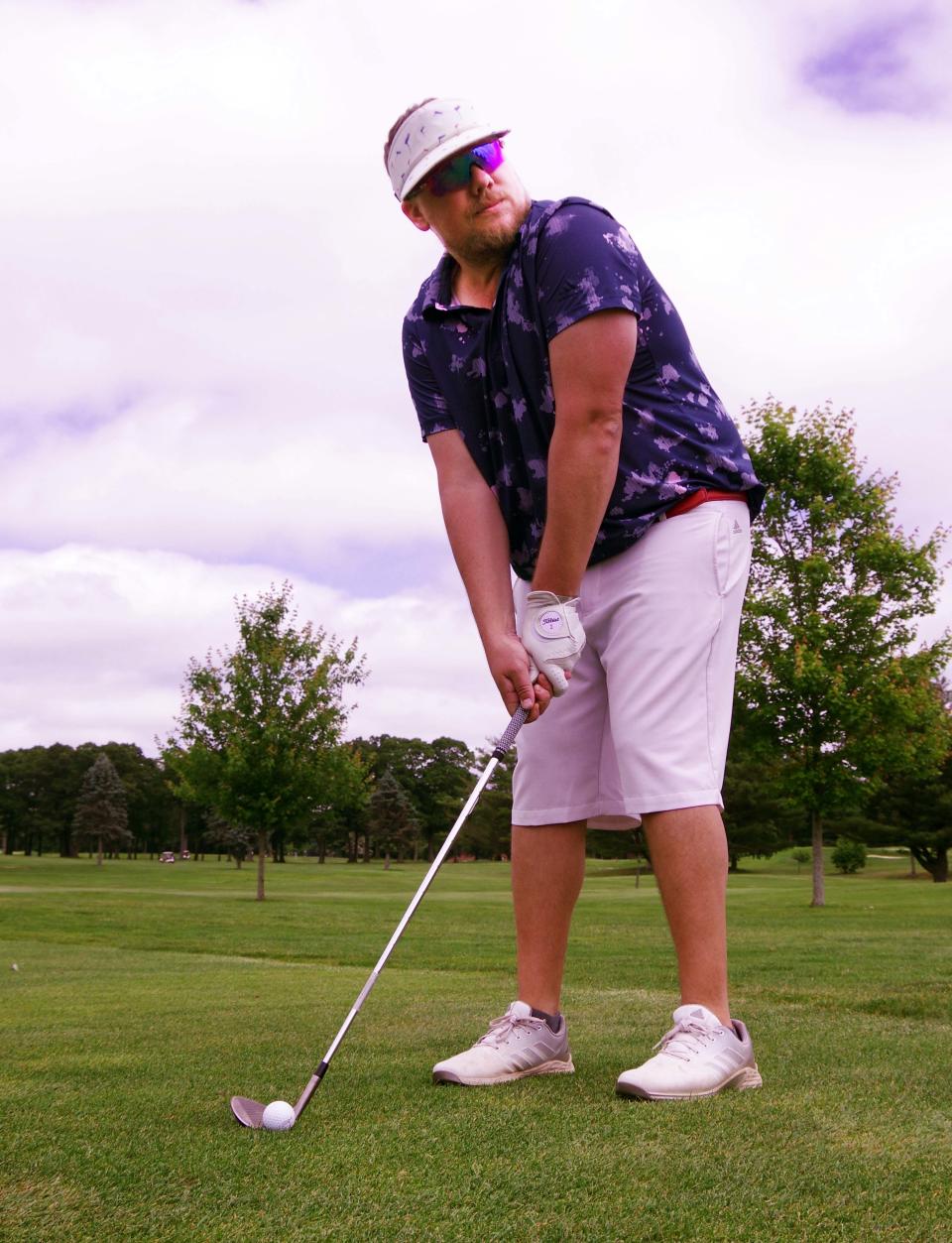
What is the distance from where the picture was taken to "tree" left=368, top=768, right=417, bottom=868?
83750 mm

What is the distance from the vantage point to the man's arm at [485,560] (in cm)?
305

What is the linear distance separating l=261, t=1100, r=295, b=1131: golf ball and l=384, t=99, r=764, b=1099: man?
2.02ft

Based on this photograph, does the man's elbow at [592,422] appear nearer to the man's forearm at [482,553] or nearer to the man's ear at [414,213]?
the man's forearm at [482,553]

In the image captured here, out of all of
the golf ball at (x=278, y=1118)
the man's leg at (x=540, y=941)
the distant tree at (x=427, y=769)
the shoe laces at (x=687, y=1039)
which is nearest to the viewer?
the golf ball at (x=278, y=1118)

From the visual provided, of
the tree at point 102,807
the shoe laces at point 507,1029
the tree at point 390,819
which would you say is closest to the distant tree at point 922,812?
the shoe laces at point 507,1029

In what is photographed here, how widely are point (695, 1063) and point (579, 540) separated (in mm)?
1242

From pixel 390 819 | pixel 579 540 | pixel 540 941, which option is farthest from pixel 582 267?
pixel 390 819

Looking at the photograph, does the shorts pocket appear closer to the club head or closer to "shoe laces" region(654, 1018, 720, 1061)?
"shoe laces" region(654, 1018, 720, 1061)

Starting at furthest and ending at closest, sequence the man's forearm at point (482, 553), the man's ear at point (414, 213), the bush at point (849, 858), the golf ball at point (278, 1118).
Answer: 1. the bush at point (849, 858)
2. the man's forearm at point (482, 553)
3. the man's ear at point (414, 213)
4. the golf ball at point (278, 1118)

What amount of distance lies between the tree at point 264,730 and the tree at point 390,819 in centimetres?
5539

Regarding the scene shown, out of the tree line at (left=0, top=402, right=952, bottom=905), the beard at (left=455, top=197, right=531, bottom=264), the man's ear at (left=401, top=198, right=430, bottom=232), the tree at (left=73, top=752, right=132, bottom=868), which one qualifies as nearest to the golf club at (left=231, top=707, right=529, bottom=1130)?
the beard at (left=455, top=197, right=531, bottom=264)

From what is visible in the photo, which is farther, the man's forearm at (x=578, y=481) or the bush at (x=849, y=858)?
the bush at (x=849, y=858)

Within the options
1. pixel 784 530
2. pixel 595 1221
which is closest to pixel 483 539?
pixel 595 1221

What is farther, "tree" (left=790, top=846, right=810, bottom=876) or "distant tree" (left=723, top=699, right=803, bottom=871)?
"tree" (left=790, top=846, right=810, bottom=876)
